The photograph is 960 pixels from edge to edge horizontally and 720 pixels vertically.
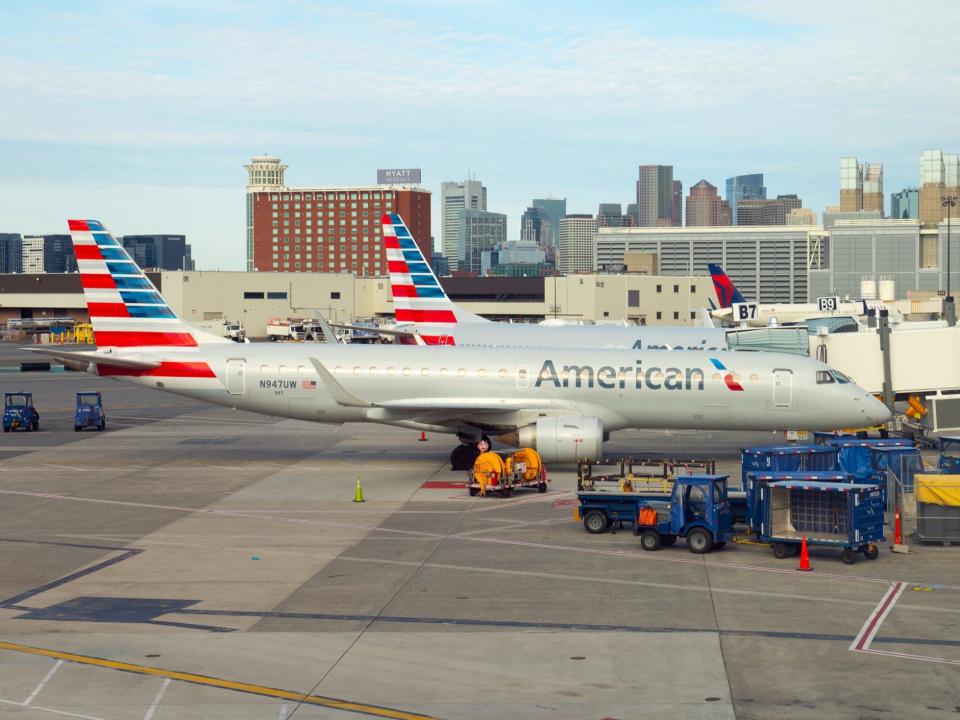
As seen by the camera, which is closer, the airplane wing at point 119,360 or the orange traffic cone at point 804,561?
the orange traffic cone at point 804,561

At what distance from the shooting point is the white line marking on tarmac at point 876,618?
2141 cm

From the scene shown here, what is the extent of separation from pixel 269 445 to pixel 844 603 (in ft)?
107

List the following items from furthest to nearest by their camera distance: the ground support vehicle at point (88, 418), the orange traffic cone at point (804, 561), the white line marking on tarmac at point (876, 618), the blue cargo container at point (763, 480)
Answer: the ground support vehicle at point (88, 418) < the blue cargo container at point (763, 480) < the orange traffic cone at point (804, 561) < the white line marking on tarmac at point (876, 618)

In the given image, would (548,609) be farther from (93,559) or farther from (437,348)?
(437,348)

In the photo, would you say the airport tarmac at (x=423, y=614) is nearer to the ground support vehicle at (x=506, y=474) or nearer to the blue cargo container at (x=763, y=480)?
the ground support vehicle at (x=506, y=474)

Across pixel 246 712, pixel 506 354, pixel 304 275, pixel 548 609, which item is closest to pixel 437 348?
pixel 506 354

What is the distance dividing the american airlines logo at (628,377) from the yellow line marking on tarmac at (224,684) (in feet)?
81.2

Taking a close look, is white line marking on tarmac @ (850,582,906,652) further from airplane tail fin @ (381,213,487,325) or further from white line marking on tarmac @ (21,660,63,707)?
airplane tail fin @ (381,213,487,325)

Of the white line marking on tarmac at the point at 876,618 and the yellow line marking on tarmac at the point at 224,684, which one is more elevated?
the yellow line marking on tarmac at the point at 224,684

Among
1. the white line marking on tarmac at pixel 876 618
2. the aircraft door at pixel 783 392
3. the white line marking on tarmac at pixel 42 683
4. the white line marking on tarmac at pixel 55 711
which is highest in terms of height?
the aircraft door at pixel 783 392

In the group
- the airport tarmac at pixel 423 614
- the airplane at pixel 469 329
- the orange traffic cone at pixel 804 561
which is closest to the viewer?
the airport tarmac at pixel 423 614

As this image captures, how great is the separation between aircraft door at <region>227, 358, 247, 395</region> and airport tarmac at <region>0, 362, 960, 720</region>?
16.4 ft

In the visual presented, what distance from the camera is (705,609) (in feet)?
78.8

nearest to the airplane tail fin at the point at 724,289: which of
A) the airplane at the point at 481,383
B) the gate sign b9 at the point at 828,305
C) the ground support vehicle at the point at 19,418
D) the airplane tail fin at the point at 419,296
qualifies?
the gate sign b9 at the point at 828,305
